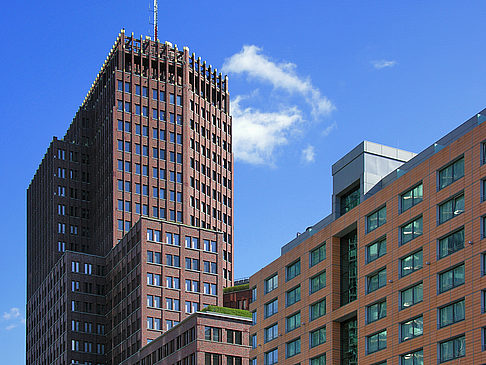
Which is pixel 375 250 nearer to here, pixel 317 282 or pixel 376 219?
pixel 376 219

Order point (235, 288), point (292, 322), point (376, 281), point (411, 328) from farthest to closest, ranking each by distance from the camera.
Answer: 1. point (235, 288)
2. point (292, 322)
3. point (376, 281)
4. point (411, 328)

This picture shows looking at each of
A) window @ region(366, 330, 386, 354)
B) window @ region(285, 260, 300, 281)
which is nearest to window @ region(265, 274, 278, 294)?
window @ region(285, 260, 300, 281)

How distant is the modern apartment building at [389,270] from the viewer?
91.1 meters

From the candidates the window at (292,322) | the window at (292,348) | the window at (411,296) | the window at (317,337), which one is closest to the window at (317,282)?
the window at (292,322)

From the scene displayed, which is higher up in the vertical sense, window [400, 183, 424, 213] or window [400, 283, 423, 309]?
window [400, 183, 424, 213]

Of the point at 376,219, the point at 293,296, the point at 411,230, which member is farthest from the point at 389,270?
the point at 293,296

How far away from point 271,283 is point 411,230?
34.0 meters

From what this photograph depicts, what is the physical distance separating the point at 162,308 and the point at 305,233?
61378 mm

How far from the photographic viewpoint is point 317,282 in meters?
120

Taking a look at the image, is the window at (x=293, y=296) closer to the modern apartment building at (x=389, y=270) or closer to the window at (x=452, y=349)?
the modern apartment building at (x=389, y=270)

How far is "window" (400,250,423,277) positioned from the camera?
9881cm

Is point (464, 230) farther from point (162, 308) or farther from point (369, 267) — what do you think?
point (162, 308)

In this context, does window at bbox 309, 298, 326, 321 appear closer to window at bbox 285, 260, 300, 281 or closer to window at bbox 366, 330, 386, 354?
window at bbox 285, 260, 300, 281

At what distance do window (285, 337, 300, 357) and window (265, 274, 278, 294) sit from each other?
867 centimetres
